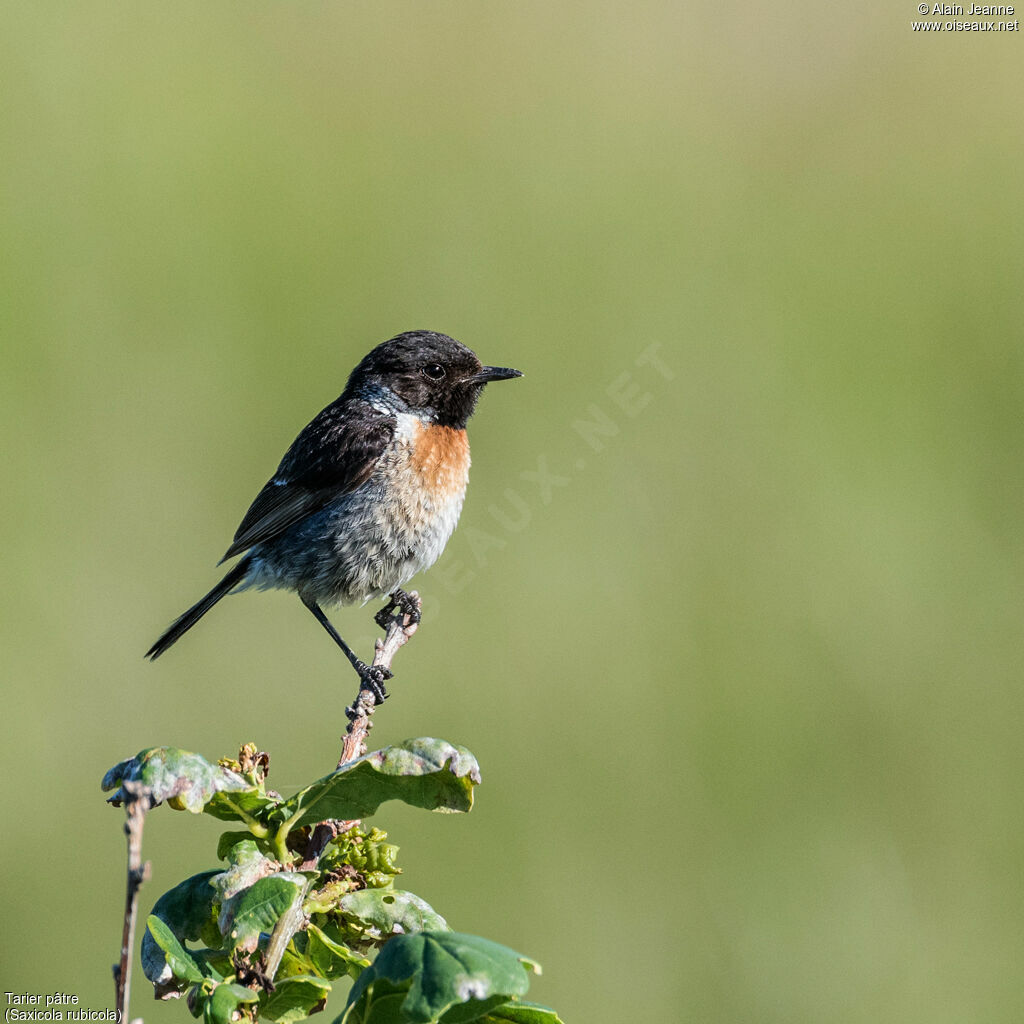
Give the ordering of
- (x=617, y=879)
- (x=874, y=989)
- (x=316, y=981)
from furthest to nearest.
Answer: (x=617, y=879), (x=874, y=989), (x=316, y=981)

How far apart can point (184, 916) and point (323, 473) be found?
336 cm

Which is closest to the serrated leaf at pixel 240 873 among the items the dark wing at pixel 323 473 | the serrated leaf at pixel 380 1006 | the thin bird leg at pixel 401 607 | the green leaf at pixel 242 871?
the green leaf at pixel 242 871

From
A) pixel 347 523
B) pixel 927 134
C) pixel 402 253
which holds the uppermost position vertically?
pixel 927 134

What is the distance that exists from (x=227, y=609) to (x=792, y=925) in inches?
122

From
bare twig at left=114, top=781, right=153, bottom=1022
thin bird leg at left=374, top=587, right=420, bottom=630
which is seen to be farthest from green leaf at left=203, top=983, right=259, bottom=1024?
thin bird leg at left=374, top=587, right=420, bottom=630

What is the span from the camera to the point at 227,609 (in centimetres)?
635

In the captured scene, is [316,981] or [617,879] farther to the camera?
[617,879]

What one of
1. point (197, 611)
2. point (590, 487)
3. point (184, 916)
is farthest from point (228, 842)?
point (590, 487)

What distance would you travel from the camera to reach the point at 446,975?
133 centimetres

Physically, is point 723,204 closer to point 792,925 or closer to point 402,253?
point 402,253

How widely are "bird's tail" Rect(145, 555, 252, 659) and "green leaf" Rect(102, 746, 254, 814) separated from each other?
3622 mm

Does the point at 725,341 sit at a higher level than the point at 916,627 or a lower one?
higher

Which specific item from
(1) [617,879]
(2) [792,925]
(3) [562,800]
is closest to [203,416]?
(3) [562,800]

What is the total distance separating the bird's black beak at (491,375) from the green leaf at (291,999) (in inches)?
138
